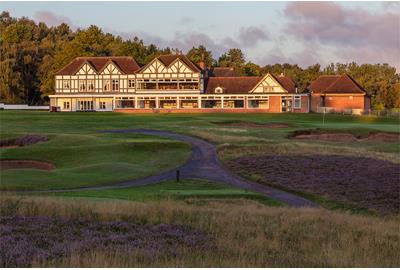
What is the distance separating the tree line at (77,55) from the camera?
413ft

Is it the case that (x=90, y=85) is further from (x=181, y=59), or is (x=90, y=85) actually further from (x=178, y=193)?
(x=178, y=193)

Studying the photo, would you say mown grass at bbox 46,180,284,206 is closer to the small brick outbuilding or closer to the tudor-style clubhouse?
the tudor-style clubhouse

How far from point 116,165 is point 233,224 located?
69.3 ft

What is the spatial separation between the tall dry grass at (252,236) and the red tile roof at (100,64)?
94.8m

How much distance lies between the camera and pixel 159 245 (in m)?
14.3

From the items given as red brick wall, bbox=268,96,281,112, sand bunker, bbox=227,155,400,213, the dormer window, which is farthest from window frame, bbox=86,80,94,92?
sand bunker, bbox=227,155,400,213

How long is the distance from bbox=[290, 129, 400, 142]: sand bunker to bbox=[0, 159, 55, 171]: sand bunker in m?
25.9

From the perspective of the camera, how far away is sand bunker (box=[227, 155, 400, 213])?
31.3m

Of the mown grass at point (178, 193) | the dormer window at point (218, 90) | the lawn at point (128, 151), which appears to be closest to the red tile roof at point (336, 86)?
the dormer window at point (218, 90)

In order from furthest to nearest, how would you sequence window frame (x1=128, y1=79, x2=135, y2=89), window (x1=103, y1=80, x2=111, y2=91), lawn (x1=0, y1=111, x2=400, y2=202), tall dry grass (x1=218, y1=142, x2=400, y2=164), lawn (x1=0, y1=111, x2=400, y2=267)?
window (x1=103, y1=80, x2=111, y2=91) → window frame (x1=128, y1=79, x2=135, y2=89) → tall dry grass (x1=218, y1=142, x2=400, y2=164) → lawn (x1=0, y1=111, x2=400, y2=202) → lawn (x1=0, y1=111, x2=400, y2=267)

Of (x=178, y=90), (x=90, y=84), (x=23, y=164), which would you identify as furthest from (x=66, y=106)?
(x=23, y=164)

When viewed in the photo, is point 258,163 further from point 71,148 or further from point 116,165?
point 71,148

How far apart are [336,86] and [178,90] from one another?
30791 mm

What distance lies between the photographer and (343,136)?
5919 cm
